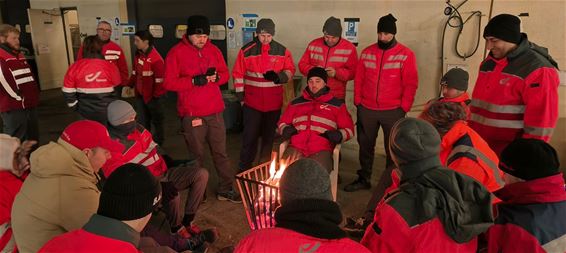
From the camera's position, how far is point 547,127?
2820 millimetres

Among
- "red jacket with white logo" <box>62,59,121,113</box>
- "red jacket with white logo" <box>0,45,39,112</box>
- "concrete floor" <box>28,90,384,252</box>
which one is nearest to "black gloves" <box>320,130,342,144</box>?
"concrete floor" <box>28,90,384,252</box>

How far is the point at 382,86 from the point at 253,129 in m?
1.44

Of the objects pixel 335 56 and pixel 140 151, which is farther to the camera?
pixel 335 56

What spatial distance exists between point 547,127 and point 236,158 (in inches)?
140

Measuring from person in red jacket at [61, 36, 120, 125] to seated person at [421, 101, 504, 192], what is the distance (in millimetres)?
3565

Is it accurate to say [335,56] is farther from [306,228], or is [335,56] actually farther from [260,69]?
[306,228]

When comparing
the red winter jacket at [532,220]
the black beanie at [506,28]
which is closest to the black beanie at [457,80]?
the black beanie at [506,28]

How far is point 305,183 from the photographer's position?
4.90 ft

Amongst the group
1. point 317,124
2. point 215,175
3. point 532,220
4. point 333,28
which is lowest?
point 215,175

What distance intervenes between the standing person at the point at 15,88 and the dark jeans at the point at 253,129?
8.42ft

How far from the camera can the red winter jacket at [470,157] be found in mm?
2037

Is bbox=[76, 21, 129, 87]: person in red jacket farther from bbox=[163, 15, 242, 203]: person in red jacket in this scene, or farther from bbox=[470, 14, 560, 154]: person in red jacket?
bbox=[470, 14, 560, 154]: person in red jacket

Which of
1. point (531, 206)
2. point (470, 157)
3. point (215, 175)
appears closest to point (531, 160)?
point (531, 206)

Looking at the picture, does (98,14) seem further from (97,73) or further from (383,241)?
(383,241)
